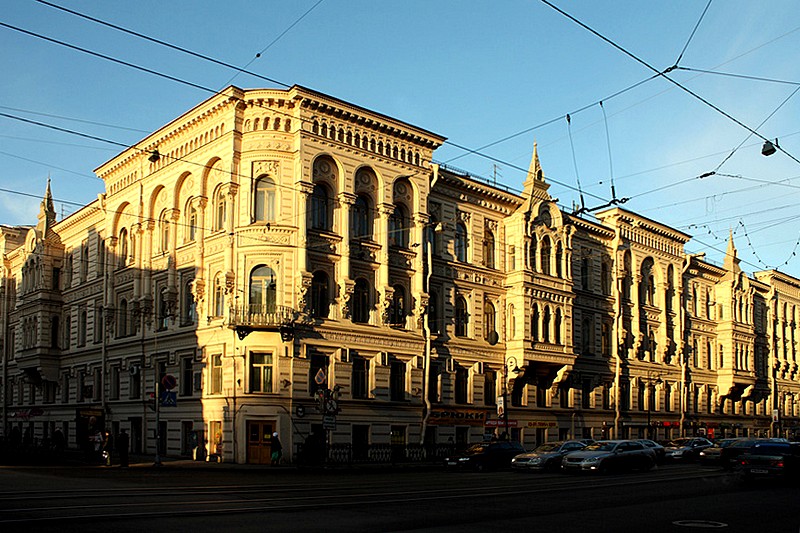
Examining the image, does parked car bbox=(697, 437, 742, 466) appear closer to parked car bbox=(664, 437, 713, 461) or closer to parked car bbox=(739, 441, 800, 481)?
parked car bbox=(664, 437, 713, 461)

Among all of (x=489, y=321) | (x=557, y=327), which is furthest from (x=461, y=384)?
(x=557, y=327)

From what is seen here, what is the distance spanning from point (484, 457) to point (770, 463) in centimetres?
1368

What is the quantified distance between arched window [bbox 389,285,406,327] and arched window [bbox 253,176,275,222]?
7.75m

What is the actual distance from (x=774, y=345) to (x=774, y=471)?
57549mm

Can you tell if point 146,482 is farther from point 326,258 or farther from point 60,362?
point 60,362

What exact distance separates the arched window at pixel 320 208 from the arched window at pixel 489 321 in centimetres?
1257

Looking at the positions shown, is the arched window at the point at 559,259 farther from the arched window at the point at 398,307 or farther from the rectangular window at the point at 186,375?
the rectangular window at the point at 186,375

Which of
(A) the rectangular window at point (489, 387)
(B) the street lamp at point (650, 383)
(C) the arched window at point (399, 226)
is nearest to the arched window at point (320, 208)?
(C) the arched window at point (399, 226)

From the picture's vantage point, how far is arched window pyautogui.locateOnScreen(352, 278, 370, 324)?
40.6 metres

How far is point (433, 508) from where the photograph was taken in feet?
58.6

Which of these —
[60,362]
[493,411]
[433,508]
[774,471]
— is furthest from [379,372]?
[60,362]

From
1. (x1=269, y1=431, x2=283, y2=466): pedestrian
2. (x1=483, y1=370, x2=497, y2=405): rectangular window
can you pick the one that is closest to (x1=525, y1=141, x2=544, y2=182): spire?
(x1=483, y1=370, x2=497, y2=405): rectangular window

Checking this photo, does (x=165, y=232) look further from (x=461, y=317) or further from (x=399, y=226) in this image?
(x=461, y=317)

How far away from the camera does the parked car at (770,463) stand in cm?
2492
